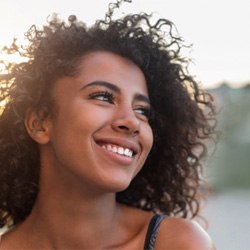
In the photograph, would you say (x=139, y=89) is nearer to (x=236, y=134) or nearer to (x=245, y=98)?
(x=245, y=98)

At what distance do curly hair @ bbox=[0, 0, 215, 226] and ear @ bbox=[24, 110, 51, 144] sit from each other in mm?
30

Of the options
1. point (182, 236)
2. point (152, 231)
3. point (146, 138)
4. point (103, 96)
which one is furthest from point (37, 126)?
point (182, 236)

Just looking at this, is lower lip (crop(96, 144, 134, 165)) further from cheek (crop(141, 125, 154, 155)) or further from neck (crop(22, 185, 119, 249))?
neck (crop(22, 185, 119, 249))

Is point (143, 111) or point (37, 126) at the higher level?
point (143, 111)

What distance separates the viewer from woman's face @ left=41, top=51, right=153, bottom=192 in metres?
2.78

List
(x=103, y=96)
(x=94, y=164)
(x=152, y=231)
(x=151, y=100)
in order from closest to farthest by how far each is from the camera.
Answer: (x=94, y=164) → (x=103, y=96) → (x=152, y=231) → (x=151, y=100)

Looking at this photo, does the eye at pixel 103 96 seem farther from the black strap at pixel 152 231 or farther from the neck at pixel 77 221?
the black strap at pixel 152 231

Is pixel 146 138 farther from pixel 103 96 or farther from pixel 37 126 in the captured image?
pixel 37 126

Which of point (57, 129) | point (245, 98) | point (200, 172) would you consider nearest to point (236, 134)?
point (245, 98)

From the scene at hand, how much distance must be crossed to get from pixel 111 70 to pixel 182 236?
0.71m

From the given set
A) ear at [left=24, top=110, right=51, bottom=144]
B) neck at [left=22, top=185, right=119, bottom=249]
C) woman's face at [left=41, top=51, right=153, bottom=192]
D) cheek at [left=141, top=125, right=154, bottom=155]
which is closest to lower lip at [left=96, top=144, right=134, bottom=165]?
woman's face at [left=41, top=51, right=153, bottom=192]

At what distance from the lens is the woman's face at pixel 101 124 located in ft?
9.13

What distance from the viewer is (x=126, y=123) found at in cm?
280

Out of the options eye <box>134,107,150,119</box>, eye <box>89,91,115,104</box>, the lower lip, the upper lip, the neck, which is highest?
eye <box>89,91,115,104</box>
